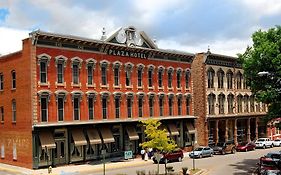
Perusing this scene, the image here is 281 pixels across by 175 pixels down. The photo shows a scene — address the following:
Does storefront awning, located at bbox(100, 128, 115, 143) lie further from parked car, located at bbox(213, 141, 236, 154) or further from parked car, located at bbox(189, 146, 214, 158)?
parked car, located at bbox(213, 141, 236, 154)

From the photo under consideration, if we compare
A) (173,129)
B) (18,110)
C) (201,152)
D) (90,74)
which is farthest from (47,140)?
(173,129)

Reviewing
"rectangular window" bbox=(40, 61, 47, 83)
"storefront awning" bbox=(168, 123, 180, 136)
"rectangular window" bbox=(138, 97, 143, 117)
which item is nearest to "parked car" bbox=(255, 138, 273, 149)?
"storefront awning" bbox=(168, 123, 180, 136)

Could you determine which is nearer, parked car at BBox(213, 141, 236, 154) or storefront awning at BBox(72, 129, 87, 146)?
storefront awning at BBox(72, 129, 87, 146)

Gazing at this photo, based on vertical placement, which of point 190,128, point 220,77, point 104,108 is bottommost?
point 190,128

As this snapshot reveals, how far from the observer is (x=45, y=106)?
39.4 metres

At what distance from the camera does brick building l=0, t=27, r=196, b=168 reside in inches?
1534

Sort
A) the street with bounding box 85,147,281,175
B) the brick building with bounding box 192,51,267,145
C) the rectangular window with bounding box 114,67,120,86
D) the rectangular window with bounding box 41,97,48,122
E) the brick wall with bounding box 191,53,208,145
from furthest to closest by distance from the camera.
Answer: the brick building with bounding box 192,51,267,145
the brick wall with bounding box 191,53,208,145
the rectangular window with bounding box 114,67,120,86
the rectangular window with bounding box 41,97,48,122
the street with bounding box 85,147,281,175

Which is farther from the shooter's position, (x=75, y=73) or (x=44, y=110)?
(x=75, y=73)

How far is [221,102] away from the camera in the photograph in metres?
60.6

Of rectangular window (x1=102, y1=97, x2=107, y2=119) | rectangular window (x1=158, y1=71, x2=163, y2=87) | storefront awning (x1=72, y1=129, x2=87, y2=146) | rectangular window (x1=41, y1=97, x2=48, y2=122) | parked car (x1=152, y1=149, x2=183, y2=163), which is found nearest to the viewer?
rectangular window (x1=41, y1=97, x2=48, y2=122)

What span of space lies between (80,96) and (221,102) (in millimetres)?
25647

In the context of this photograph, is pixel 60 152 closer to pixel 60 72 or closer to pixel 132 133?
pixel 60 72

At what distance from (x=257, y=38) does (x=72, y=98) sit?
60.7ft

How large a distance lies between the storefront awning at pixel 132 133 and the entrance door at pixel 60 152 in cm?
863
